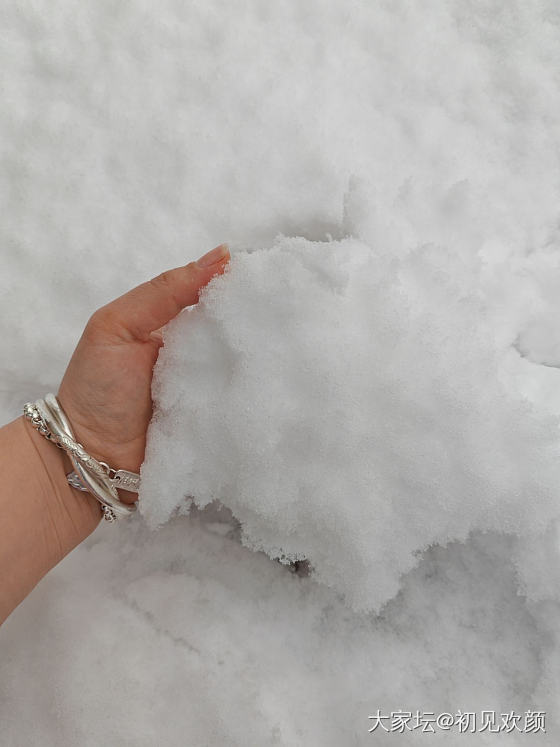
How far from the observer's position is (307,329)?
2.24ft

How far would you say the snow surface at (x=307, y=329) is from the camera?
2.27ft

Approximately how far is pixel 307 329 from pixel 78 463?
1.13 ft

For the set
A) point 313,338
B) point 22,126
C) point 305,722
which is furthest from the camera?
point 22,126

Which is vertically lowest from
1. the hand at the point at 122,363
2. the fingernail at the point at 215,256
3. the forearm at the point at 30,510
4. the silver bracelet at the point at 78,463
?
the forearm at the point at 30,510

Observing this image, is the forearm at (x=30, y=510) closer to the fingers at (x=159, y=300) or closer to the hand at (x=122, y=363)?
the hand at (x=122, y=363)

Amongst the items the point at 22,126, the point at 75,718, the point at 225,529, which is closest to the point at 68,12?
the point at 22,126

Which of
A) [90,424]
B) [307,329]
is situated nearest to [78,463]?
[90,424]

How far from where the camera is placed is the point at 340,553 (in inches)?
27.5

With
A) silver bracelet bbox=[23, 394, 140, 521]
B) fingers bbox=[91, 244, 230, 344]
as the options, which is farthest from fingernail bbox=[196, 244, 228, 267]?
silver bracelet bbox=[23, 394, 140, 521]

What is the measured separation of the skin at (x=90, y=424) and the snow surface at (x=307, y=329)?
4cm

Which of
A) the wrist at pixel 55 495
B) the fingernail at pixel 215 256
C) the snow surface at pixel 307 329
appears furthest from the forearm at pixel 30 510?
the fingernail at pixel 215 256

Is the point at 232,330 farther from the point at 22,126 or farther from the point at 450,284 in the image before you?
the point at 22,126

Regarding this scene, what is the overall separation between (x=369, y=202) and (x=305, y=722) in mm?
726

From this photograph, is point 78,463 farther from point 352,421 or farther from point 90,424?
point 352,421
